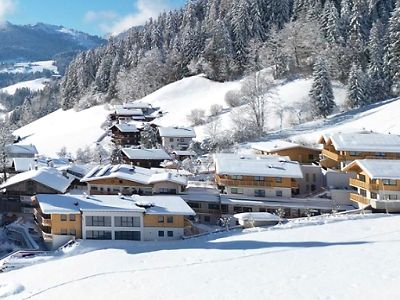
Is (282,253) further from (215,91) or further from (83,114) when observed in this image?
(83,114)

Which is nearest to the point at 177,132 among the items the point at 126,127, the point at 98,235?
the point at 126,127

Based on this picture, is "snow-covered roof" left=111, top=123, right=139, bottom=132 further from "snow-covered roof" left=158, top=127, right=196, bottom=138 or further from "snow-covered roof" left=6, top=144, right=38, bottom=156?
"snow-covered roof" left=6, top=144, right=38, bottom=156

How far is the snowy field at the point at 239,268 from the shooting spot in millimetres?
17828

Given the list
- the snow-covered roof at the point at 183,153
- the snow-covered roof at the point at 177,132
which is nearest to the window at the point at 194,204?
the snow-covered roof at the point at 183,153

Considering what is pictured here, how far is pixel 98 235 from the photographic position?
28.9m

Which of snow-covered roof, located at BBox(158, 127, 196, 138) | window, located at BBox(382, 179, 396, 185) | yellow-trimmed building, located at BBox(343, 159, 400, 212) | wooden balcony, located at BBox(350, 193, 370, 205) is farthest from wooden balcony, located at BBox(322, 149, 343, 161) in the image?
snow-covered roof, located at BBox(158, 127, 196, 138)

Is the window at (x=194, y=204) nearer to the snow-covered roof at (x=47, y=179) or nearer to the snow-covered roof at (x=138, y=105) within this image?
the snow-covered roof at (x=47, y=179)

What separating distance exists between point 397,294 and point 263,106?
4902 centimetres

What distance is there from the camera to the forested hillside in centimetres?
6397

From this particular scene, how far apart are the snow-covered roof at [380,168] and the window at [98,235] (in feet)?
54.8

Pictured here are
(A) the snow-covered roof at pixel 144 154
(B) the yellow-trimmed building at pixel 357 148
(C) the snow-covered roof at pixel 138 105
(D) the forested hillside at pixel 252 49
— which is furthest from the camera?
(C) the snow-covered roof at pixel 138 105

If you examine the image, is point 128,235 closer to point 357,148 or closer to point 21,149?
point 357,148

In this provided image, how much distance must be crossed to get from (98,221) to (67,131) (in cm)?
5565

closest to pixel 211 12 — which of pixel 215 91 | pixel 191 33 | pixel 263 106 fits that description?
pixel 191 33
